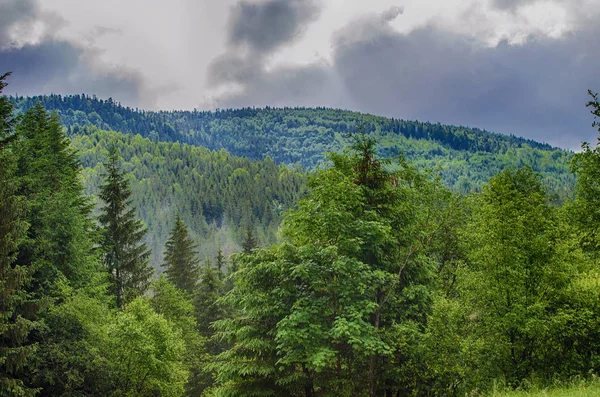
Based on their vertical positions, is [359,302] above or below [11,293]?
above

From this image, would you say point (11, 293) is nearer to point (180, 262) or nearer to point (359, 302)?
point (359, 302)

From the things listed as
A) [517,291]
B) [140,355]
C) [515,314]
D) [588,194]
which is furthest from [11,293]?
[588,194]

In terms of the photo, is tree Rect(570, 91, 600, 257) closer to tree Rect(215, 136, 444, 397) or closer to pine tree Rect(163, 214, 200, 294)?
tree Rect(215, 136, 444, 397)

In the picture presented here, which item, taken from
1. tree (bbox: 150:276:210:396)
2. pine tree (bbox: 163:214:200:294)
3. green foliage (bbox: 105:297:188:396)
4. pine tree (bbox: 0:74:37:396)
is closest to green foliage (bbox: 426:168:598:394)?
green foliage (bbox: 105:297:188:396)

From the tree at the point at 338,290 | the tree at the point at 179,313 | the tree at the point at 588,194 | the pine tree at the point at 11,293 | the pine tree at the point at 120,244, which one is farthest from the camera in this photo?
the tree at the point at 179,313

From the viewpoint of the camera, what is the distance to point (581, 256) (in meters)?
17.7

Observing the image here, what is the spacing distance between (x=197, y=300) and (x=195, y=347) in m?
7.19

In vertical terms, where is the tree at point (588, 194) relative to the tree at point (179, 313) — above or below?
above

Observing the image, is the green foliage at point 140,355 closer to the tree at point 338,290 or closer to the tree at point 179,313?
the tree at point 338,290

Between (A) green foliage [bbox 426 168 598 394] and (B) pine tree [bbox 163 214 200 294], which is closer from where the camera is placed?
(A) green foliage [bbox 426 168 598 394]

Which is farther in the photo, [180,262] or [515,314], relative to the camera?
[180,262]

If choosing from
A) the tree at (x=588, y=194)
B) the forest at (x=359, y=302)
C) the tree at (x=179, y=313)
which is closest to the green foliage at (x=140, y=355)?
the forest at (x=359, y=302)

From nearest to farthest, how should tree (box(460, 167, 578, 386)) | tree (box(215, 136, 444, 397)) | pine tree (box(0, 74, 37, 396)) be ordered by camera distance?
1. tree (box(215, 136, 444, 397))
2. tree (box(460, 167, 578, 386))
3. pine tree (box(0, 74, 37, 396))

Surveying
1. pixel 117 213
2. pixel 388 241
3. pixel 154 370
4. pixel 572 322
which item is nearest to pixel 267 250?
pixel 388 241
